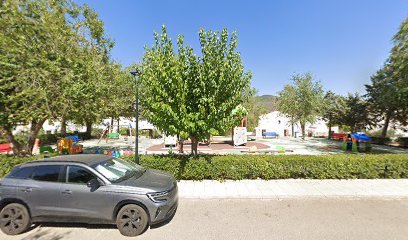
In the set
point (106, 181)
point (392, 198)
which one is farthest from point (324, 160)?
point (106, 181)

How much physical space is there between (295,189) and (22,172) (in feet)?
27.0

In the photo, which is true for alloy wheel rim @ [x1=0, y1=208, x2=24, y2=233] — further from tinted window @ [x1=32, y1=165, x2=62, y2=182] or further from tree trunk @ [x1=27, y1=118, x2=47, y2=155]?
tree trunk @ [x1=27, y1=118, x2=47, y2=155]

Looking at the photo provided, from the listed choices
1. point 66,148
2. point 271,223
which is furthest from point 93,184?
point 66,148

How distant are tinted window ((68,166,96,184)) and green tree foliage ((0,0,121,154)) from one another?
5.25 m

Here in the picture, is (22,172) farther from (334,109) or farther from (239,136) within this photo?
(334,109)

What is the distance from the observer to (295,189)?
713 cm

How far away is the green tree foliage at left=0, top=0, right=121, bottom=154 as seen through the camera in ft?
26.8

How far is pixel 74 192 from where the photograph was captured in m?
4.54

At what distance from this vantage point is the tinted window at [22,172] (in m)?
4.82

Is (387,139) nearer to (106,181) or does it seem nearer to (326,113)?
(326,113)

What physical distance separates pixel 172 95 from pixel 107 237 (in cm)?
482

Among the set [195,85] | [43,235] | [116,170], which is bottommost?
[43,235]

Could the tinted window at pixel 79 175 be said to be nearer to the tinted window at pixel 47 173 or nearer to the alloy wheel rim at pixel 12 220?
the tinted window at pixel 47 173

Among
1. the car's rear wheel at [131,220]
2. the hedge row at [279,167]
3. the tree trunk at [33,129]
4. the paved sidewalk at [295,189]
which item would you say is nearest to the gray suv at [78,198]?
the car's rear wheel at [131,220]
